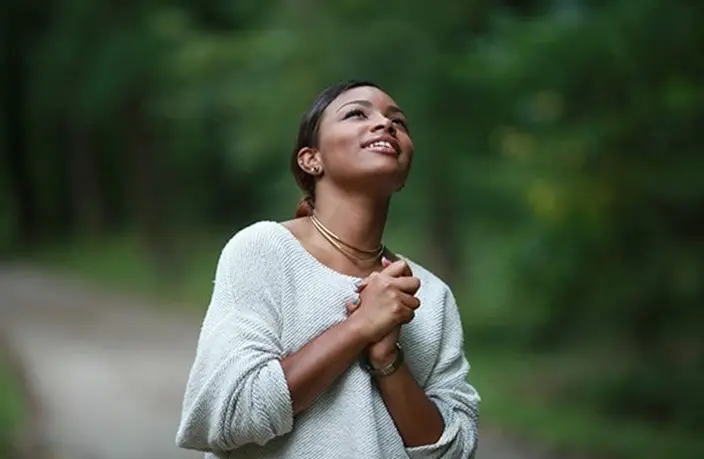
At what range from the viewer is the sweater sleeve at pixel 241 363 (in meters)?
1.22

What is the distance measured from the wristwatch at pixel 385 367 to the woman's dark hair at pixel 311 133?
242mm

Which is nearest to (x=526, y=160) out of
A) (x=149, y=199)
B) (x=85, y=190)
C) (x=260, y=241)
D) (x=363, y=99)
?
(x=363, y=99)

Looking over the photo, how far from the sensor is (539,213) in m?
6.07

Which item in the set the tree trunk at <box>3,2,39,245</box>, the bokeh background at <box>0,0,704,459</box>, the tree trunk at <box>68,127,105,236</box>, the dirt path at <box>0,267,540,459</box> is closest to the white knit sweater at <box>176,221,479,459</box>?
the bokeh background at <box>0,0,704,459</box>

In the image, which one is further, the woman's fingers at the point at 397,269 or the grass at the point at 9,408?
the grass at the point at 9,408

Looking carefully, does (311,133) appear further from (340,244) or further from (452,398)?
(452,398)

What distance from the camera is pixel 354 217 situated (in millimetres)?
1369

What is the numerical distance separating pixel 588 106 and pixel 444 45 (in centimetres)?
87

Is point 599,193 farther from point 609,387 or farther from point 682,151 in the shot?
point 609,387

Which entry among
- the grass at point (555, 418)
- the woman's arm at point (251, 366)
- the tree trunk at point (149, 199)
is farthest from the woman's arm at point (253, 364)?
the tree trunk at point (149, 199)

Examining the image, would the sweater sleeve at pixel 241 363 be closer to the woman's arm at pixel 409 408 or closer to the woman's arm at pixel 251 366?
the woman's arm at pixel 251 366

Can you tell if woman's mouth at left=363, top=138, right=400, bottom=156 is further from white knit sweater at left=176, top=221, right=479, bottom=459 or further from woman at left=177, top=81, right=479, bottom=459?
white knit sweater at left=176, top=221, right=479, bottom=459

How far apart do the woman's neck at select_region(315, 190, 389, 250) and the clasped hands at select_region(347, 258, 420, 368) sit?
0.30 ft

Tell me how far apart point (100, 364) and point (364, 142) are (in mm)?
6487
